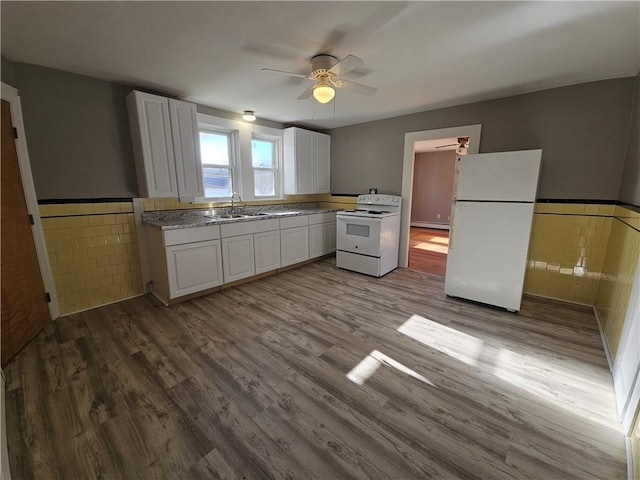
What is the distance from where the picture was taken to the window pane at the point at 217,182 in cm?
367

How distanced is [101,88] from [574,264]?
5391 mm

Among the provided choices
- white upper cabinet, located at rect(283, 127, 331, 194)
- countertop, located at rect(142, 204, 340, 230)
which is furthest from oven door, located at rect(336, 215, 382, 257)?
white upper cabinet, located at rect(283, 127, 331, 194)

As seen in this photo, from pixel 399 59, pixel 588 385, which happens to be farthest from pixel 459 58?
pixel 588 385

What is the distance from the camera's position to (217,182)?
3775mm

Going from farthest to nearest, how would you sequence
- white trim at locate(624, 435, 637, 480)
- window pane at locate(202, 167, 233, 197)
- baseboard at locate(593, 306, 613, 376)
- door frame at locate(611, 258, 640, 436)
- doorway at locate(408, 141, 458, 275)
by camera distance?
doorway at locate(408, 141, 458, 275) < window pane at locate(202, 167, 233, 197) < baseboard at locate(593, 306, 613, 376) < door frame at locate(611, 258, 640, 436) < white trim at locate(624, 435, 637, 480)

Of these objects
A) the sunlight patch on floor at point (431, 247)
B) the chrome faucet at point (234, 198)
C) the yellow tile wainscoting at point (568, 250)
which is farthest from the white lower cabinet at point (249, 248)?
the yellow tile wainscoting at point (568, 250)

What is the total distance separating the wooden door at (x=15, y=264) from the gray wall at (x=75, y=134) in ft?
0.63

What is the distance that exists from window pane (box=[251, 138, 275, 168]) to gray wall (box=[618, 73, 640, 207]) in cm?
424

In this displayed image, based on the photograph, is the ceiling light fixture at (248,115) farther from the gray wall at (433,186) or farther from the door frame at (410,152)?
the gray wall at (433,186)

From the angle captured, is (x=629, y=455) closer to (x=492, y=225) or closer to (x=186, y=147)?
(x=492, y=225)

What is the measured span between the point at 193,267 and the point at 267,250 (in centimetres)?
102

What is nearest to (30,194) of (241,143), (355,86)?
(241,143)

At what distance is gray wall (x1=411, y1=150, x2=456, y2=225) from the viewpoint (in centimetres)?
738

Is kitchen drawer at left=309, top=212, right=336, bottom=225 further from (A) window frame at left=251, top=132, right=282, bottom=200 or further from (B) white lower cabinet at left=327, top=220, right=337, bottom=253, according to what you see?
(A) window frame at left=251, top=132, right=282, bottom=200
